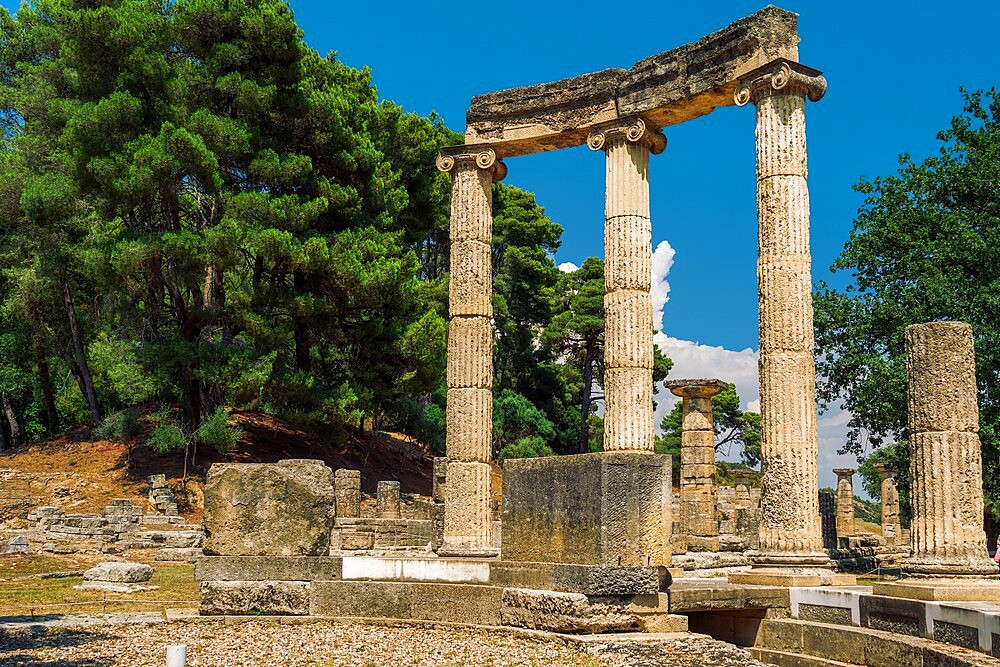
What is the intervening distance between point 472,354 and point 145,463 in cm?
1548

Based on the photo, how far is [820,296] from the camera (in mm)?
22750

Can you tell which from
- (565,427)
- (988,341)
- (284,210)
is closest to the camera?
(988,341)

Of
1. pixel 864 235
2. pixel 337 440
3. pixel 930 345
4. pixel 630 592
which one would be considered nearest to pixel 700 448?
pixel 864 235

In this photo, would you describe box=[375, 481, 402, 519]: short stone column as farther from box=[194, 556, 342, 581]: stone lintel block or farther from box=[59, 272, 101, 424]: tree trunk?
box=[194, 556, 342, 581]: stone lintel block

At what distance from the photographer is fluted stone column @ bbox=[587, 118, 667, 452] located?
14977 mm

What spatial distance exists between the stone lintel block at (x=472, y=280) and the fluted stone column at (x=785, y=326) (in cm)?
504

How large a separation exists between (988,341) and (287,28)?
64.8 ft

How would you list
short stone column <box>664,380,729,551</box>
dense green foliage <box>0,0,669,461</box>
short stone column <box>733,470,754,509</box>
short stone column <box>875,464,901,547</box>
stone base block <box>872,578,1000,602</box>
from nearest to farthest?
stone base block <box>872,578,1000,602</box> → short stone column <box>664,380,729,551</box> → dense green foliage <box>0,0,669,461</box> → short stone column <box>733,470,754,509</box> → short stone column <box>875,464,901,547</box>

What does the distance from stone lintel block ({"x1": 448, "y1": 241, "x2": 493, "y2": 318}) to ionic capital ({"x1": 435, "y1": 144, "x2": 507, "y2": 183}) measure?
141 centimetres

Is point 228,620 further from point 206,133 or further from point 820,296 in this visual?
point 206,133

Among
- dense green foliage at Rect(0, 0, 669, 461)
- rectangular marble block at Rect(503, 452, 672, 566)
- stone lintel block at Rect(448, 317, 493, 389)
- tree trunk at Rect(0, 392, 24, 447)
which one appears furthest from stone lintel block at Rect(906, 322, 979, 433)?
tree trunk at Rect(0, 392, 24, 447)

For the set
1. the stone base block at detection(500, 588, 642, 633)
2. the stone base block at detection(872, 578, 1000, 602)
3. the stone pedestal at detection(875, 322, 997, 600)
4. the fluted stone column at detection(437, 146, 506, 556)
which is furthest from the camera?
the fluted stone column at detection(437, 146, 506, 556)

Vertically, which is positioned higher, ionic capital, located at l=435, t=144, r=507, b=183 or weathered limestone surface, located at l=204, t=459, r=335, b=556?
ionic capital, located at l=435, t=144, r=507, b=183

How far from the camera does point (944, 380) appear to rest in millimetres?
9906
